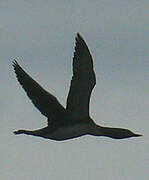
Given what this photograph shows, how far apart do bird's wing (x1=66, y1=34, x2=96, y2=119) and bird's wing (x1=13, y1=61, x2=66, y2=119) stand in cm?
47

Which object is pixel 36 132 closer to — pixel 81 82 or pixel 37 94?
pixel 37 94

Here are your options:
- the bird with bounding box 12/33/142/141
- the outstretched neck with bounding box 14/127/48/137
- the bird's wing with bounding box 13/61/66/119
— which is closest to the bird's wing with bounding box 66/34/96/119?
the bird with bounding box 12/33/142/141

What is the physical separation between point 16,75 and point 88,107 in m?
2.30

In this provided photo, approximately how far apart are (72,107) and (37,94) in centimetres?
112

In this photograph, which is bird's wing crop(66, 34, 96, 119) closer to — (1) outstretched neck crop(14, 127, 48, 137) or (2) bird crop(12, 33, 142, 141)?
(2) bird crop(12, 33, 142, 141)

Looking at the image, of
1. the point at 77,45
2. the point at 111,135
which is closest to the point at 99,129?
the point at 111,135

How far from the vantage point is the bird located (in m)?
33.9

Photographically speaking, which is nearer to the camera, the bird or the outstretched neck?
the bird

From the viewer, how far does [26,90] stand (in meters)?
34.9

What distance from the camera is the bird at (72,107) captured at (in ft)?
111

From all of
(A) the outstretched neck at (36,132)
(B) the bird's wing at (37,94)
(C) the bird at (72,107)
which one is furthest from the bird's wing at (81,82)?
(A) the outstretched neck at (36,132)

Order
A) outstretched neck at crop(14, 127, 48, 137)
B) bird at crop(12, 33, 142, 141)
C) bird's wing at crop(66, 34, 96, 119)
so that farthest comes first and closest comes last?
outstretched neck at crop(14, 127, 48, 137) < bird at crop(12, 33, 142, 141) < bird's wing at crop(66, 34, 96, 119)

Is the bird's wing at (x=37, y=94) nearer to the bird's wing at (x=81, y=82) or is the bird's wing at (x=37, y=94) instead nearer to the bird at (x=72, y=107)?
the bird at (x=72, y=107)

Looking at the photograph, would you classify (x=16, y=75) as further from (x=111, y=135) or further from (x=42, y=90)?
(x=111, y=135)
